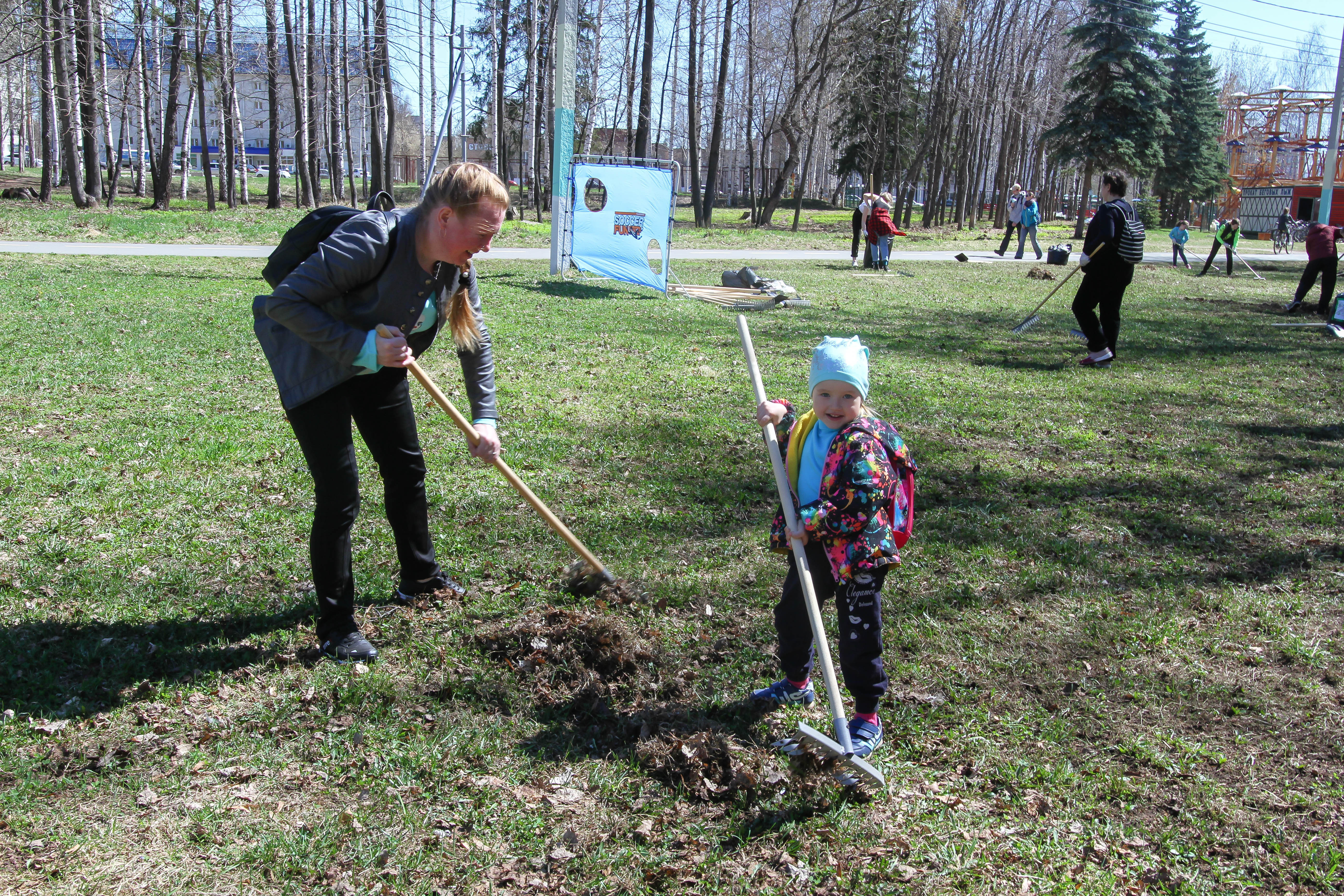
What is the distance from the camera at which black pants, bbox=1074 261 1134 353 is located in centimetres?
1057

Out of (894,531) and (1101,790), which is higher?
(894,531)

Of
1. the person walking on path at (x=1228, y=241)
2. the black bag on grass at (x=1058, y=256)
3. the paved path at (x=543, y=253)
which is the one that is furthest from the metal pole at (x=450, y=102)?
the person walking on path at (x=1228, y=241)

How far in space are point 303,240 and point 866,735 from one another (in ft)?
9.08

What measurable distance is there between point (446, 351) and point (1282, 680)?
8.27 meters

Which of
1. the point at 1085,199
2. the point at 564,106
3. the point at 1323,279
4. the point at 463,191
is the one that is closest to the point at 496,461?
the point at 463,191

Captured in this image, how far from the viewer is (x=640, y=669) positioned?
396cm

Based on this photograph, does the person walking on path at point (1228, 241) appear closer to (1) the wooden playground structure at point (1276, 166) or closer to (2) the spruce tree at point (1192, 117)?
(1) the wooden playground structure at point (1276, 166)

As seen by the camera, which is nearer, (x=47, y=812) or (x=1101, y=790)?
(x=47, y=812)

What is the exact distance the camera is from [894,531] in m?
3.27

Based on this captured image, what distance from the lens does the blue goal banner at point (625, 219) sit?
14.9 m

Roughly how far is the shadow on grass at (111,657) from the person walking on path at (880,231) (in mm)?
19070

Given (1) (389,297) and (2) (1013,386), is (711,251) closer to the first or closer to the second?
(2) (1013,386)

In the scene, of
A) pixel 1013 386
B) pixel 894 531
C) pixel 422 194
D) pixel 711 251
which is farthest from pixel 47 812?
pixel 711 251

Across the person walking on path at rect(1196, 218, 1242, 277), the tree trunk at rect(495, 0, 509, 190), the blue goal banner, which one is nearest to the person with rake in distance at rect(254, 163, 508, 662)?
the blue goal banner
